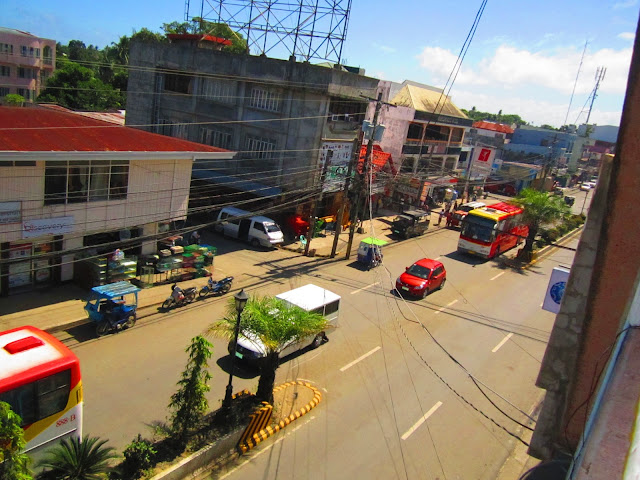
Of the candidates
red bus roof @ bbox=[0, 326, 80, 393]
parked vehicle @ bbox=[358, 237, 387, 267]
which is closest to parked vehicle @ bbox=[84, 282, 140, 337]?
red bus roof @ bbox=[0, 326, 80, 393]

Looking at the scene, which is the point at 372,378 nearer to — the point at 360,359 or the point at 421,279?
the point at 360,359

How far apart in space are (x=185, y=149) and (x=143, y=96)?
18.6 meters

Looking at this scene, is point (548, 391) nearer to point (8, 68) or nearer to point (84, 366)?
point (84, 366)

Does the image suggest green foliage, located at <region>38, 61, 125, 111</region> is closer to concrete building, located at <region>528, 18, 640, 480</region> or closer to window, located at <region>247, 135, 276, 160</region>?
window, located at <region>247, 135, 276, 160</region>

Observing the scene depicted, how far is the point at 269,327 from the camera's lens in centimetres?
1078

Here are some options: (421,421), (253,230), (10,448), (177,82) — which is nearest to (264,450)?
(421,421)

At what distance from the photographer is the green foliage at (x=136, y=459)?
8.52 m

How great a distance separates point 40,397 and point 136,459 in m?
1.98

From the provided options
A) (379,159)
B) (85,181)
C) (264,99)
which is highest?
(264,99)

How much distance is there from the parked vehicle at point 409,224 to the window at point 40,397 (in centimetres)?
2498

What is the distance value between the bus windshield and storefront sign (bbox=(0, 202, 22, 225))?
22610mm

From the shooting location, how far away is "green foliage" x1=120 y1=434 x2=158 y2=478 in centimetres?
852

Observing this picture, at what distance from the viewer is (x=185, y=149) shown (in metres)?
18.6

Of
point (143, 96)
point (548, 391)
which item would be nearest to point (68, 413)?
point (548, 391)
